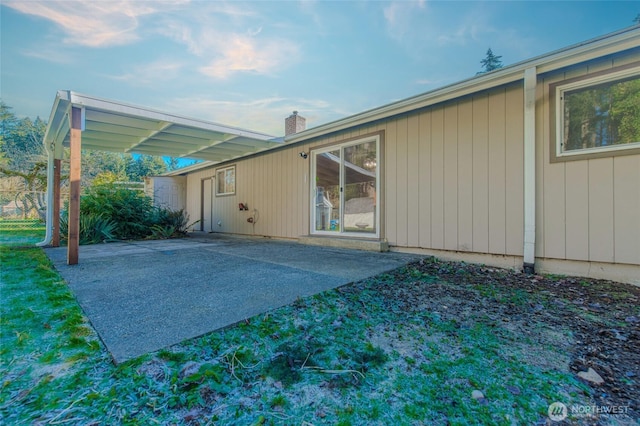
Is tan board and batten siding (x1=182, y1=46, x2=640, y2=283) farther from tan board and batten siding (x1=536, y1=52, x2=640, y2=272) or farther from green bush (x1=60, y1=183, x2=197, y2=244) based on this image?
green bush (x1=60, y1=183, x2=197, y2=244)

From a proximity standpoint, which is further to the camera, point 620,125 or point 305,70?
point 305,70

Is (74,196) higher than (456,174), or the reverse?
(456,174)

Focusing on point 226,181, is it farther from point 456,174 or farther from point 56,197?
point 456,174

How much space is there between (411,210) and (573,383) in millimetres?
3280

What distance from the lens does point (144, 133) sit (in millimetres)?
5438

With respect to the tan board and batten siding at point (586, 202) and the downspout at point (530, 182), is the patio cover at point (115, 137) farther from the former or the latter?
the tan board and batten siding at point (586, 202)

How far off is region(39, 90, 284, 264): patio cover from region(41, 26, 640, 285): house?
1.95 m

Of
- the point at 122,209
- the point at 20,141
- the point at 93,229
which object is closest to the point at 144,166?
the point at 20,141

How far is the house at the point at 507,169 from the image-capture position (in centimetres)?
280

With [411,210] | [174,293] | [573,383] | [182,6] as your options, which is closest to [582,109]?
[411,210]

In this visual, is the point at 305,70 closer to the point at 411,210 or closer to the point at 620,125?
the point at 411,210

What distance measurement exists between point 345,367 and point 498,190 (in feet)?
10.6

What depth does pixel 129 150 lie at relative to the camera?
6680 mm
